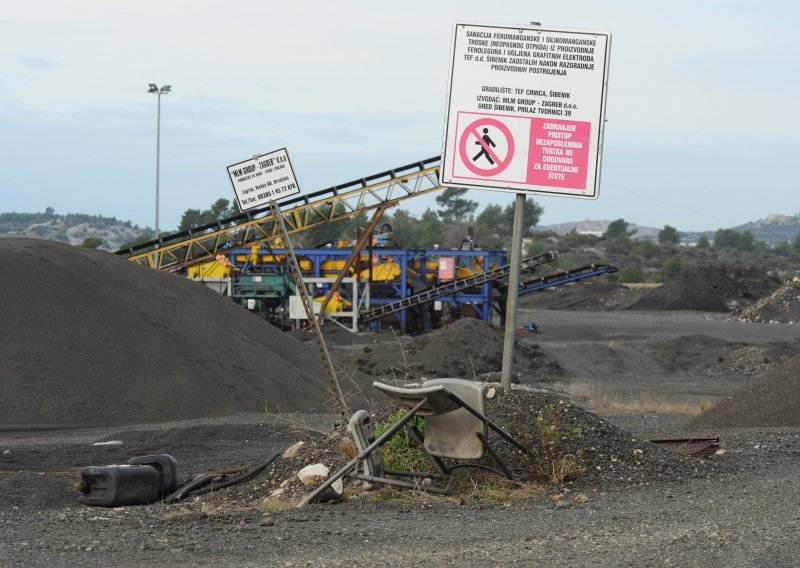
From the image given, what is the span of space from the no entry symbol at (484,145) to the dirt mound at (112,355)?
8527mm

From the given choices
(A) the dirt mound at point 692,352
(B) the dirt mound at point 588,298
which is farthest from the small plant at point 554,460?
(B) the dirt mound at point 588,298

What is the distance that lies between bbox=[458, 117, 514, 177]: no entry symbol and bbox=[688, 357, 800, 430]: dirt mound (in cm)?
601

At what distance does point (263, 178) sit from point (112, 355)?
883cm

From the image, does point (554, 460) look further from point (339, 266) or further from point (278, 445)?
point (339, 266)

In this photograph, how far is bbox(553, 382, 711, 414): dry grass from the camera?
60.1 ft

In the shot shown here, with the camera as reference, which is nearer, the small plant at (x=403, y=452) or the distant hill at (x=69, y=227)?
the small plant at (x=403, y=452)

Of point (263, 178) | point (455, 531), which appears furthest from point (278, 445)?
point (455, 531)

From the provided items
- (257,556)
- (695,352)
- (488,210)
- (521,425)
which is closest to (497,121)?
(521,425)

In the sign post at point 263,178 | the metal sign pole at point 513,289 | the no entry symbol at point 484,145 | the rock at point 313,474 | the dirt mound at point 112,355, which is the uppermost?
the no entry symbol at point 484,145

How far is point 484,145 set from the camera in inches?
→ 332

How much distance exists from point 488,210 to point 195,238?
313ft

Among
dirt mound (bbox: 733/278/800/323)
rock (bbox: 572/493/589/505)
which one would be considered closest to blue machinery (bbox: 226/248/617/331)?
dirt mound (bbox: 733/278/800/323)

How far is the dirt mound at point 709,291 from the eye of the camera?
6325 centimetres

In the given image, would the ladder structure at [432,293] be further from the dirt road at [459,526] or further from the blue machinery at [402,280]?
the dirt road at [459,526]
